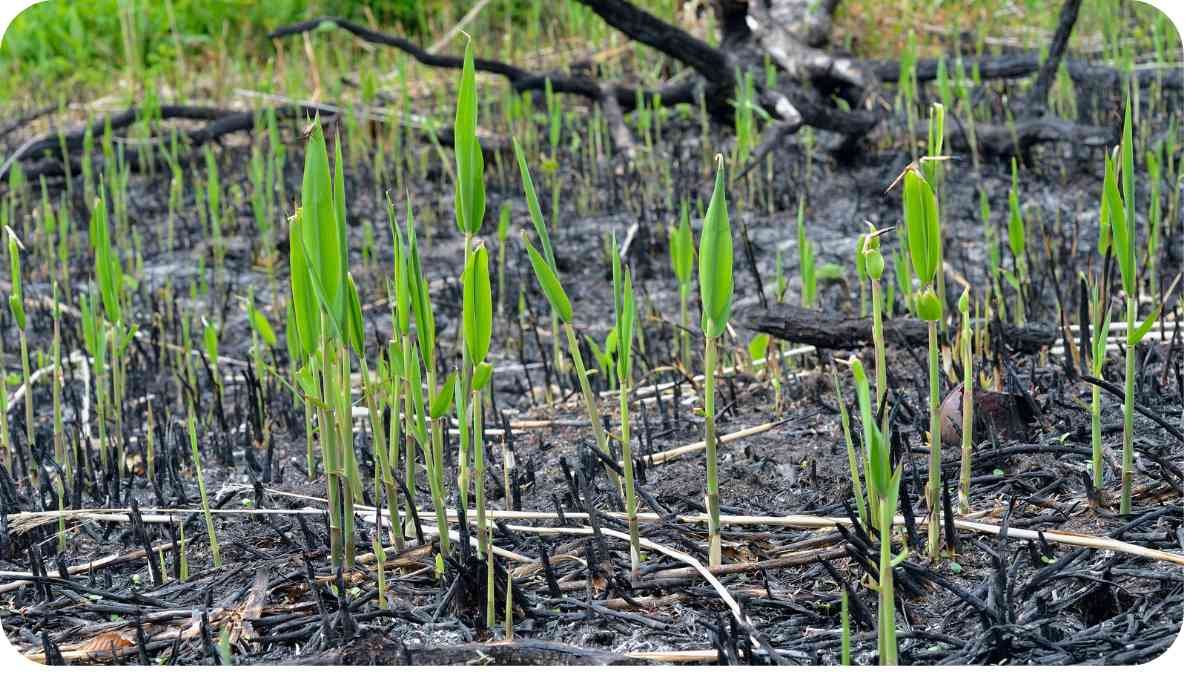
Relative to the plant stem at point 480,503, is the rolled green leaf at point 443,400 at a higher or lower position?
higher

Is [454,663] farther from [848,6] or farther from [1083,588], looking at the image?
[848,6]

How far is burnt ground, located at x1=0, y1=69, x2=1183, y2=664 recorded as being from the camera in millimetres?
1360

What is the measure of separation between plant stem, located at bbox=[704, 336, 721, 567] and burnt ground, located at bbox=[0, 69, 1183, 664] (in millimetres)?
40

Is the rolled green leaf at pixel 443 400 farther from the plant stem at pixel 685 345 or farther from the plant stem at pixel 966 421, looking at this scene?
the plant stem at pixel 685 345

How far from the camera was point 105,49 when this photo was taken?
551cm

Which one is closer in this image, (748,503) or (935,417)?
(935,417)

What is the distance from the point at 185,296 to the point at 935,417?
273 cm

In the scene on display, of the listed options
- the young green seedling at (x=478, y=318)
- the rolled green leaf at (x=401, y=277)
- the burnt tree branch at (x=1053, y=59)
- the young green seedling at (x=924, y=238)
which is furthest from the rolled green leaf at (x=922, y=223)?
the burnt tree branch at (x=1053, y=59)

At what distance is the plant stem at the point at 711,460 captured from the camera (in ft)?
4.56

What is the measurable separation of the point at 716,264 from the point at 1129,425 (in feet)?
1.91

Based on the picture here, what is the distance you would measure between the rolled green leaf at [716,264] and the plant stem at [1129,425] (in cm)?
49

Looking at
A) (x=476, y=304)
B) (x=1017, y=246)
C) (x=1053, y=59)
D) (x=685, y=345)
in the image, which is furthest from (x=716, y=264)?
(x=1053, y=59)

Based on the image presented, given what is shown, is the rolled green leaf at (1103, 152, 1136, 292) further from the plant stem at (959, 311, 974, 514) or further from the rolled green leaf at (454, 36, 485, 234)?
the rolled green leaf at (454, 36, 485, 234)

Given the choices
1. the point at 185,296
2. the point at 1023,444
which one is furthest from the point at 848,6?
the point at 1023,444
